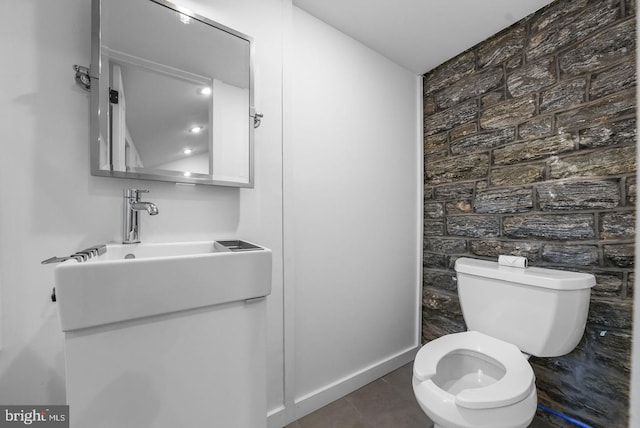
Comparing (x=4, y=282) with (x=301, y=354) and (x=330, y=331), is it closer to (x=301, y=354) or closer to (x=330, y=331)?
(x=301, y=354)

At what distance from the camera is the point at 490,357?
1184 mm

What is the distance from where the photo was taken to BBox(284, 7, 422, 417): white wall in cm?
144

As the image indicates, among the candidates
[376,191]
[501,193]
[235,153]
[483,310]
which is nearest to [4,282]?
[235,153]

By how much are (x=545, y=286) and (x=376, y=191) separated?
99 centimetres

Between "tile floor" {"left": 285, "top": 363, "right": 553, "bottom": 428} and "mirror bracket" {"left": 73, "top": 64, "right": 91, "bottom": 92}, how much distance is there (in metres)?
1.72

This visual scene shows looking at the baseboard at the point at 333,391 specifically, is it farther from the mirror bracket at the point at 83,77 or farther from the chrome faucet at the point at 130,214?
the mirror bracket at the point at 83,77

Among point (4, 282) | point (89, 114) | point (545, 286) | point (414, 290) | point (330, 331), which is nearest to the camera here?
point (4, 282)

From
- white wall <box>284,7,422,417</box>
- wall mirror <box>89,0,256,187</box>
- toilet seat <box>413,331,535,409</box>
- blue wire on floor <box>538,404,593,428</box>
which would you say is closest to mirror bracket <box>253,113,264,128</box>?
wall mirror <box>89,0,256,187</box>

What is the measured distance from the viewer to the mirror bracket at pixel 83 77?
2.96ft

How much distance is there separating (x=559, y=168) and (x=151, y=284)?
186 cm

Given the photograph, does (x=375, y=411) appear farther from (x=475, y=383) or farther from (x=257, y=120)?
(x=257, y=120)

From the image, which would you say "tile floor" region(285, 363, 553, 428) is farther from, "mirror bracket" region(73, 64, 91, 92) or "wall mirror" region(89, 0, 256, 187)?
"mirror bracket" region(73, 64, 91, 92)

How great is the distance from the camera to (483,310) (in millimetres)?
1357

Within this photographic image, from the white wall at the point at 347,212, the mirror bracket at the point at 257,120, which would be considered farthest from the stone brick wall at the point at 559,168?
the mirror bracket at the point at 257,120
